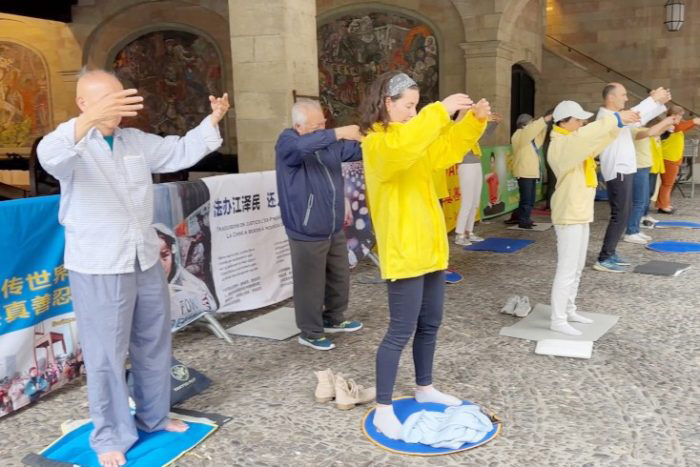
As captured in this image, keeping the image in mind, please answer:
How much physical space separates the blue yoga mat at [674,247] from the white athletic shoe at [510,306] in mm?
3137

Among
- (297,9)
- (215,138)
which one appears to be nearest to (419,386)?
(215,138)

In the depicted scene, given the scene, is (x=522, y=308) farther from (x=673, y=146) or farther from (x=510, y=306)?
(x=673, y=146)

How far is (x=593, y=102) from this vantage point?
15.5 meters

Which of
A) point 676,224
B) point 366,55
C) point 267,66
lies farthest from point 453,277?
point 366,55

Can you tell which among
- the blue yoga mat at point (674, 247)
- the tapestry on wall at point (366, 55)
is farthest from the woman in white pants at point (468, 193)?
the tapestry on wall at point (366, 55)

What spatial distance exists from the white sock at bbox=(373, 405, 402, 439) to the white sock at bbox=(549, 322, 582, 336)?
184 centimetres

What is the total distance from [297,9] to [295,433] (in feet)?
17.1

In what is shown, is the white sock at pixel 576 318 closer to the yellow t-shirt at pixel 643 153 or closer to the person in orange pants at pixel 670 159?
the yellow t-shirt at pixel 643 153

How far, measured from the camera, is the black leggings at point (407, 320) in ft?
9.50

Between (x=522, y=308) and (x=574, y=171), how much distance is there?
116cm

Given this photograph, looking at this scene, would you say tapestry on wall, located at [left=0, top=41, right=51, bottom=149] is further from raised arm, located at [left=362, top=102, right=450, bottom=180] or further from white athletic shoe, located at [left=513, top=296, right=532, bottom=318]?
raised arm, located at [left=362, top=102, right=450, bottom=180]

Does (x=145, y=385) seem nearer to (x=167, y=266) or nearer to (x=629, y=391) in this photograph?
(x=167, y=266)

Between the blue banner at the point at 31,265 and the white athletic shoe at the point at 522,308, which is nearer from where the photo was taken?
the blue banner at the point at 31,265

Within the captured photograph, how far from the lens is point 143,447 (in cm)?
293
